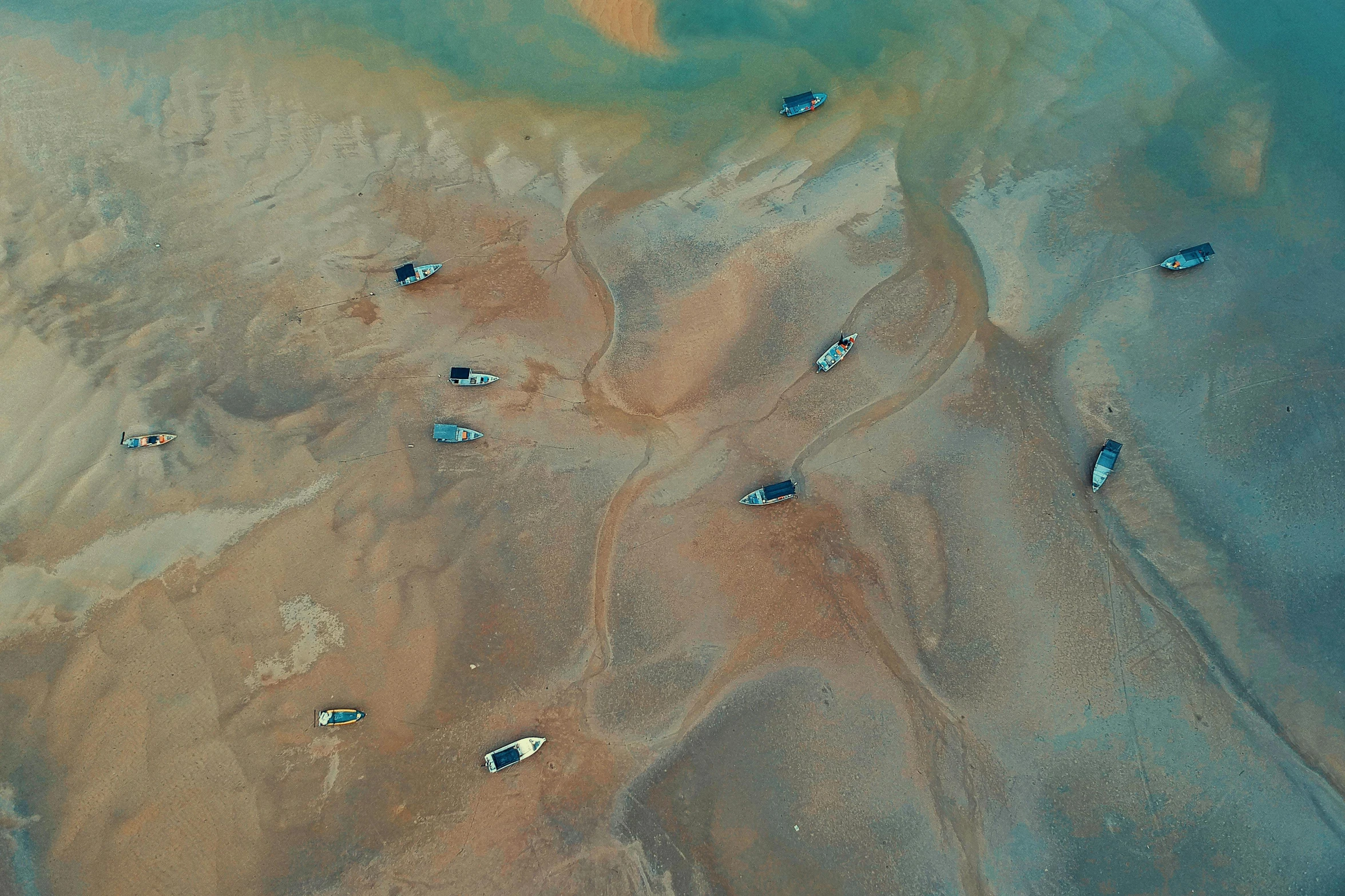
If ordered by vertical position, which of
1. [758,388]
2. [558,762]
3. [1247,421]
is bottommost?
[558,762]

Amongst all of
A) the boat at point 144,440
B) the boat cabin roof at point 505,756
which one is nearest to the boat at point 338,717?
the boat cabin roof at point 505,756

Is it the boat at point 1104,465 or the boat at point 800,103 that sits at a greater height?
the boat at point 800,103

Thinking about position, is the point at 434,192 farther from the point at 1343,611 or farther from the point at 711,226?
the point at 1343,611

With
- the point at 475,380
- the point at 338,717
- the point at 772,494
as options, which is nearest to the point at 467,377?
the point at 475,380

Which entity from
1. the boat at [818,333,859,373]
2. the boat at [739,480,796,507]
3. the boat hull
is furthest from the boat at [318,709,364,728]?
the boat at [818,333,859,373]

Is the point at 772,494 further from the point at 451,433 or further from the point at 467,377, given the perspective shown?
the point at 467,377

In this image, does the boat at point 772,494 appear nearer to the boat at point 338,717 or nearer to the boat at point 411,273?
the boat at point 338,717

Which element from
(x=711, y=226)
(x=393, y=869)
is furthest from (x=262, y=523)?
(x=711, y=226)
